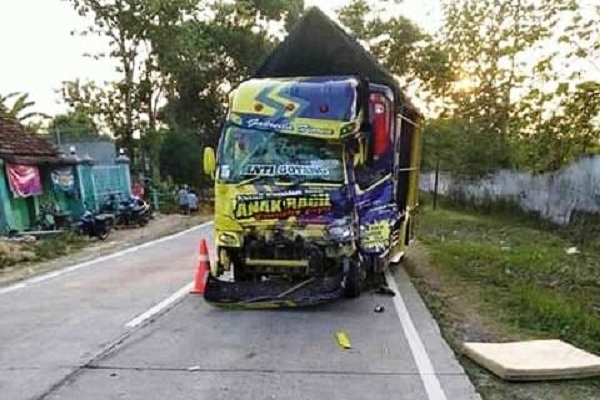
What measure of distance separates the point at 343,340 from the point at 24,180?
1576 centimetres

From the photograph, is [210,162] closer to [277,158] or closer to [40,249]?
[277,158]

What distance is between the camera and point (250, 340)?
7.34m

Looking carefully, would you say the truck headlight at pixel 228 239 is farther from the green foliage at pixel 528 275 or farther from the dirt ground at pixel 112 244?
the dirt ground at pixel 112 244

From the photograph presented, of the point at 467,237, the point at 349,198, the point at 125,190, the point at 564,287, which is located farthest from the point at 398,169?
the point at 125,190

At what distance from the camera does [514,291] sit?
33.9 ft

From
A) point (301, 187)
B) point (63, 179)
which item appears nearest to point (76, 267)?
point (301, 187)

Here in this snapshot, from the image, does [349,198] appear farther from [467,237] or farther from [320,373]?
[467,237]

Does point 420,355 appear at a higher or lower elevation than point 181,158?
higher

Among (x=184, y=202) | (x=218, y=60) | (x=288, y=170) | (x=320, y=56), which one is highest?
(x=218, y=60)

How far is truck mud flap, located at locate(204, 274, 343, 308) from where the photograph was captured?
880 centimetres

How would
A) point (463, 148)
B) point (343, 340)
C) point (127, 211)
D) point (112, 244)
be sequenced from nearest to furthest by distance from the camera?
1. point (343, 340)
2. point (112, 244)
3. point (127, 211)
4. point (463, 148)

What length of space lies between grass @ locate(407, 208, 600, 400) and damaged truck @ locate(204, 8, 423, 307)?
1.52 meters

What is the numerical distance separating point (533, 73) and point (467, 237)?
35.4ft

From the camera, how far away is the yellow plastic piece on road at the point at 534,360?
19.3ft
